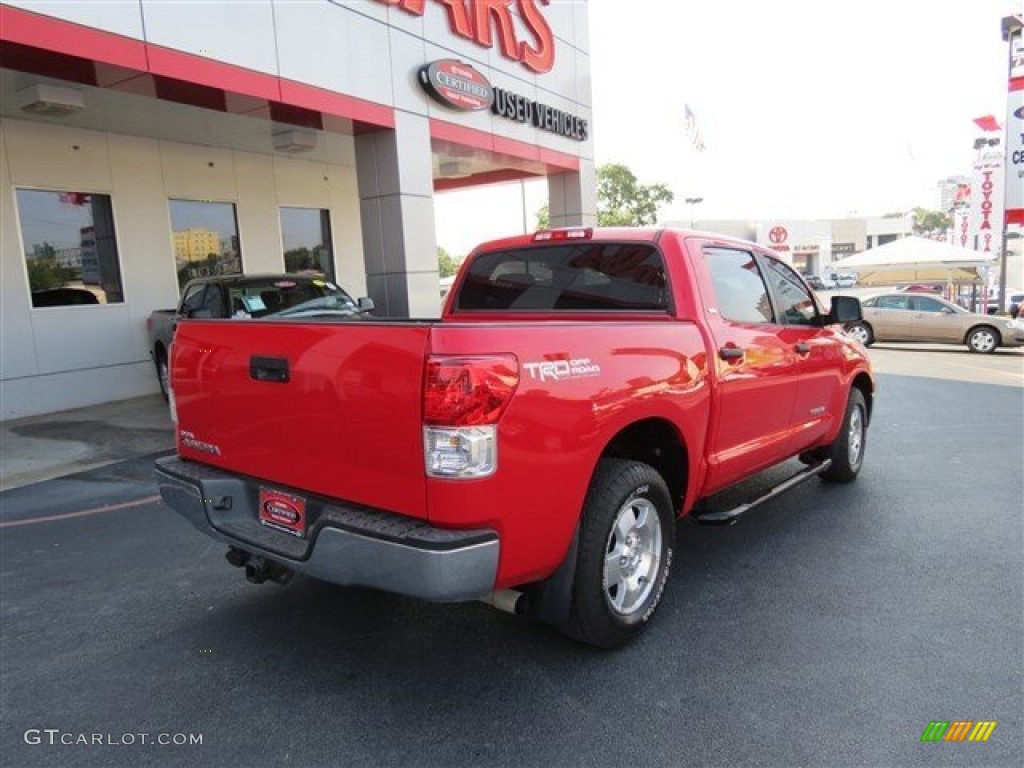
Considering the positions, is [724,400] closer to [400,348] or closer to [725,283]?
[725,283]

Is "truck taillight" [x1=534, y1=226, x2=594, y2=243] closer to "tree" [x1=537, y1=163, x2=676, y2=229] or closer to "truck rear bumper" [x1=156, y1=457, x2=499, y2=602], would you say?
"truck rear bumper" [x1=156, y1=457, x2=499, y2=602]

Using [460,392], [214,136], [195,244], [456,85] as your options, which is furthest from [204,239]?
[460,392]

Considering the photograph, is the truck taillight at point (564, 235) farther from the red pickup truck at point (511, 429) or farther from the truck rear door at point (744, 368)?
the truck rear door at point (744, 368)

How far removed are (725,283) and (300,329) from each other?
2.48 m

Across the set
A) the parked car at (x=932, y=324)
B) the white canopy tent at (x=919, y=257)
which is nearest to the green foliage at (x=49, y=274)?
the parked car at (x=932, y=324)

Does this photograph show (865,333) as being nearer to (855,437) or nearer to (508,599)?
(855,437)

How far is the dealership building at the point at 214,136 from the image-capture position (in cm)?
763

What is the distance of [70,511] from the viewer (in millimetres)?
5797

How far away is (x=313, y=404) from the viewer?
2836mm

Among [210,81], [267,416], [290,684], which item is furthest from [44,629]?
→ [210,81]

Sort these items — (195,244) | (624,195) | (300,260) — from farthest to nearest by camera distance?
(624,195) < (300,260) < (195,244)

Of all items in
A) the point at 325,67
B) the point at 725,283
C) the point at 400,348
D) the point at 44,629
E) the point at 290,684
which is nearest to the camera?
the point at 400,348

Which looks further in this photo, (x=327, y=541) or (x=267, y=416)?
(x=267, y=416)

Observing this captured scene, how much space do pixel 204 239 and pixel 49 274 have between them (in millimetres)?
2720
